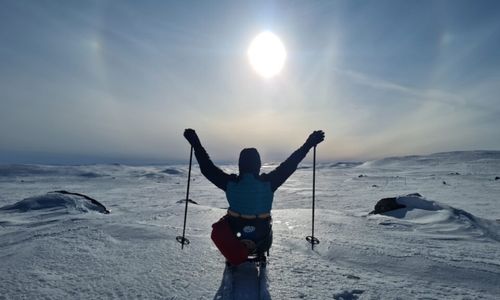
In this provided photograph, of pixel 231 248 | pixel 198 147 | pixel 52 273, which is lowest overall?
pixel 52 273

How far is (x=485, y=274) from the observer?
12.4 ft

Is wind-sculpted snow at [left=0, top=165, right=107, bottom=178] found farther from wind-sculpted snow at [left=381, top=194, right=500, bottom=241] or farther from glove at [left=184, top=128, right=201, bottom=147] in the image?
glove at [left=184, top=128, right=201, bottom=147]

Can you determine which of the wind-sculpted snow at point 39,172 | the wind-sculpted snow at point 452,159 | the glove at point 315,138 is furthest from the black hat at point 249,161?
the wind-sculpted snow at point 452,159

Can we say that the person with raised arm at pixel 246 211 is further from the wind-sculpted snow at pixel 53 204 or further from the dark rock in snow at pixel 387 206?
the wind-sculpted snow at pixel 53 204

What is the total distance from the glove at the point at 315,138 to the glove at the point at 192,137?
170 centimetres

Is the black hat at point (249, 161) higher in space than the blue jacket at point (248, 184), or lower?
higher

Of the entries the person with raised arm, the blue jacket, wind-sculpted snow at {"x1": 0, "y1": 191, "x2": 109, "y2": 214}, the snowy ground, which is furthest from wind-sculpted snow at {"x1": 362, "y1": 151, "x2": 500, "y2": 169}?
the person with raised arm

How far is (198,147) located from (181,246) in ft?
5.08

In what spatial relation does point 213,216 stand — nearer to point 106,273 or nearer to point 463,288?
point 106,273

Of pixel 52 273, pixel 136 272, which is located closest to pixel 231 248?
pixel 136 272

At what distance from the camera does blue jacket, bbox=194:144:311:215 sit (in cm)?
372

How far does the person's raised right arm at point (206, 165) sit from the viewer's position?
4.13 meters

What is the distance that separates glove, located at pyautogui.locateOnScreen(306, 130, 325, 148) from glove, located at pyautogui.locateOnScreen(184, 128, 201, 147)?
5.57 ft

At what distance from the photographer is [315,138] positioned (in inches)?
185
